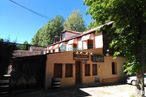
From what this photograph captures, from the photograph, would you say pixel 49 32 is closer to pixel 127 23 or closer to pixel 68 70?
pixel 68 70

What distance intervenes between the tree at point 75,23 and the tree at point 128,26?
46.2 meters

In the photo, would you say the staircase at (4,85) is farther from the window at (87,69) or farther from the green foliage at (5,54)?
the window at (87,69)

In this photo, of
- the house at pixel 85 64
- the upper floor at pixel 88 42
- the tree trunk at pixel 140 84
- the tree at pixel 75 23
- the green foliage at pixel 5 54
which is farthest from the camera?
Answer: the tree at pixel 75 23

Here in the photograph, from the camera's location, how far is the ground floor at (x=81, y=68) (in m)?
17.7

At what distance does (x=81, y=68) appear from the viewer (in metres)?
20.2

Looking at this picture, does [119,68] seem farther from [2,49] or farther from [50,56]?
[2,49]

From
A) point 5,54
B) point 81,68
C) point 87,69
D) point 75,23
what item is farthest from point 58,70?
point 75,23

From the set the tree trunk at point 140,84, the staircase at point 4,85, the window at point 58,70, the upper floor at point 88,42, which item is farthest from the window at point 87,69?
the tree trunk at point 140,84

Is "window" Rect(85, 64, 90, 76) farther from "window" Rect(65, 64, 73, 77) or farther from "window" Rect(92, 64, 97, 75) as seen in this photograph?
"window" Rect(65, 64, 73, 77)

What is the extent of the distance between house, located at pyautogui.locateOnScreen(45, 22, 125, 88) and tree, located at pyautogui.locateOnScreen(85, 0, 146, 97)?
1469 mm

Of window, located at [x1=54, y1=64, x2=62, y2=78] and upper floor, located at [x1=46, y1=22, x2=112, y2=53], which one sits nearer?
window, located at [x1=54, y1=64, x2=62, y2=78]

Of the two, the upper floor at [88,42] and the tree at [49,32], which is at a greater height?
the tree at [49,32]

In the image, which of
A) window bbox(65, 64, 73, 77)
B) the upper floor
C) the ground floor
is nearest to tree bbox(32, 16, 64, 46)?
the upper floor

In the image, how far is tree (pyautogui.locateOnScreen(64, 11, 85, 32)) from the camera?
57938 millimetres
